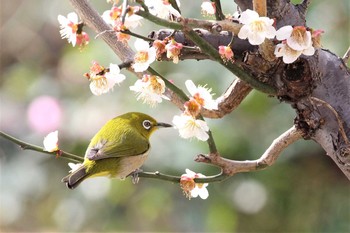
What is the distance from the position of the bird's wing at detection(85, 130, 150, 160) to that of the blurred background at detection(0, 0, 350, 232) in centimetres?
102

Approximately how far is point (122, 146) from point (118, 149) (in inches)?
0.6

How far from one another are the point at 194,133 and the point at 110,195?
220 centimetres

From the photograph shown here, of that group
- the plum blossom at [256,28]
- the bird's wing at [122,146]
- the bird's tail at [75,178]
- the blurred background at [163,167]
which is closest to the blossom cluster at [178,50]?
the plum blossom at [256,28]

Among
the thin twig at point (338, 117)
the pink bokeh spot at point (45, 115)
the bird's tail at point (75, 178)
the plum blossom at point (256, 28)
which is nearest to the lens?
the plum blossom at point (256, 28)

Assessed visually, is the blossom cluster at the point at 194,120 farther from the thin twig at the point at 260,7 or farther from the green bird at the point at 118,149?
the green bird at the point at 118,149

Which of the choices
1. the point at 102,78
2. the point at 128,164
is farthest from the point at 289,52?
the point at 128,164

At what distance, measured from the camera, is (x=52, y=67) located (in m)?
4.17

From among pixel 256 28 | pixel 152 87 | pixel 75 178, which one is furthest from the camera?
pixel 75 178

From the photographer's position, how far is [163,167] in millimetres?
2771

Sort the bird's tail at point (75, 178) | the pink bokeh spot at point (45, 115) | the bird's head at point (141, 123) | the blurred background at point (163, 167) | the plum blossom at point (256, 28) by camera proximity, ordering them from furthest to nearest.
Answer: the pink bokeh spot at point (45, 115), the blurred background at point (163, 167), the bird's head at point (141, 123), the bird's tail at point (75, 178), the plum blossom at point (256, 28)

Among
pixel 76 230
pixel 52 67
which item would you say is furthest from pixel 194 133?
pixel 52 67

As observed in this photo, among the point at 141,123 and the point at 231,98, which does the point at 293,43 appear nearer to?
the point at 231,98

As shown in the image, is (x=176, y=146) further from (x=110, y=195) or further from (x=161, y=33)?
(x=161, y=33)

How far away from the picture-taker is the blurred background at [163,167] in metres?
2.73
